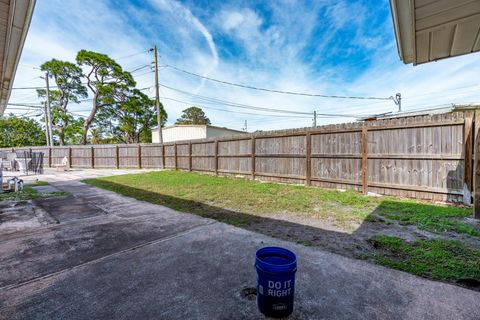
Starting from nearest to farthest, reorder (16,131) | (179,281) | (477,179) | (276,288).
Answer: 1. (276,288)
2. (179,281)
3. (477,179)
4. (16,131)

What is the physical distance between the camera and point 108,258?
2.50 m

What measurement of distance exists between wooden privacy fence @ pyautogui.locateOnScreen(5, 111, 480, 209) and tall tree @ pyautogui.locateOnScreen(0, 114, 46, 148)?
3611cm

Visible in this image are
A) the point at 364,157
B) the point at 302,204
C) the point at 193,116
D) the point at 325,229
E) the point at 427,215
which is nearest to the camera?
the point at 325,229

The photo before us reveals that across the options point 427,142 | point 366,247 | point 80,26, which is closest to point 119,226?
point 366,247

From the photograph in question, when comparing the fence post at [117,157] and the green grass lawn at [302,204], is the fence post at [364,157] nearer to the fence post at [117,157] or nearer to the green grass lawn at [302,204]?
the green grass lawn at [302,204]

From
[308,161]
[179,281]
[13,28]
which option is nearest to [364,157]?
[308,161]

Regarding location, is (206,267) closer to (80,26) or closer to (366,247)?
(366,247)

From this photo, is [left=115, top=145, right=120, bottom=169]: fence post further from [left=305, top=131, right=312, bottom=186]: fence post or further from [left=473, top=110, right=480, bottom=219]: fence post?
[left=473, top=110, right=480, bottom=219]: fence post

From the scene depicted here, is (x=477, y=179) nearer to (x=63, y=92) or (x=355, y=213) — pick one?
(x=355, y=213)

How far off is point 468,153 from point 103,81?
28.1 meters

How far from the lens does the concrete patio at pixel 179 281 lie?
1621 millimetres

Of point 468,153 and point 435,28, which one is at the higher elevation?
point 435,28

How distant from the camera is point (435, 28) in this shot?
2.15m

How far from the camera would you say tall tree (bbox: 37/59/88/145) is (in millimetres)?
22109
